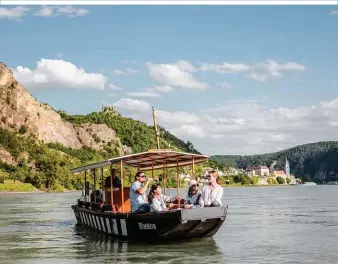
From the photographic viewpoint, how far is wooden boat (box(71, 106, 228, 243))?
1042 inches

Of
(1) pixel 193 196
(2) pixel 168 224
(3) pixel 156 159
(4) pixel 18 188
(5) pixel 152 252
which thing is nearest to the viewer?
(5) pixel 152 252

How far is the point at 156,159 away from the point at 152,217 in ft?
20.9

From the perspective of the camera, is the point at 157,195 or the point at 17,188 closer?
the point at 157,195

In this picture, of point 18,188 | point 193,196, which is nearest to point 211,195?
point 193,196

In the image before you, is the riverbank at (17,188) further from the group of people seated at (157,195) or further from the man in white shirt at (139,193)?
the group of people seated at (157,195)

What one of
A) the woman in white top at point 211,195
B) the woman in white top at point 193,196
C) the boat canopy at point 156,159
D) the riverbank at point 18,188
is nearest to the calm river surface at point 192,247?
the woman in white top at point 193,196

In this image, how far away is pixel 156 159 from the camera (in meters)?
32.5

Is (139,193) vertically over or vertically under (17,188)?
under

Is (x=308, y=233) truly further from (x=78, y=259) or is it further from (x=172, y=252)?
(x=78, y=259)

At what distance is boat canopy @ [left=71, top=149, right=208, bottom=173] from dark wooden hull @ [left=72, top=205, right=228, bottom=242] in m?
2.83

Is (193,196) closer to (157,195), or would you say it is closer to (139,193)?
(157,195)

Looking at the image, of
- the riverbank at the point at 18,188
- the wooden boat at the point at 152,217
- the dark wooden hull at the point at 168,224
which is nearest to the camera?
the dark wooden hull at the point at 168,224

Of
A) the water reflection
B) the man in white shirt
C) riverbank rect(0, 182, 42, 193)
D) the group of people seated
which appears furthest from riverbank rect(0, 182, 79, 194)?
the group of people seated

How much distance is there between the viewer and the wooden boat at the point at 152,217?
26.5m
